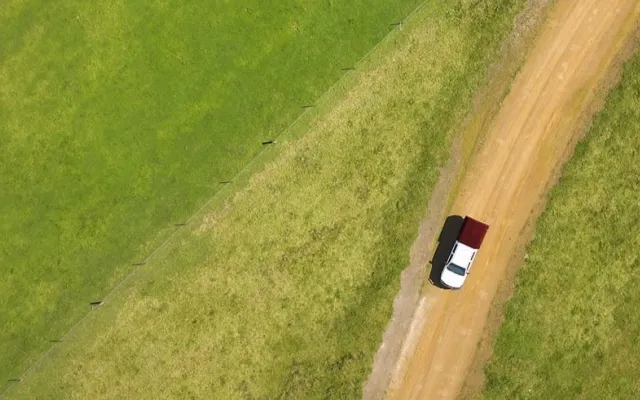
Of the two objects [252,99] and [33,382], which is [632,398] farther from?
[33,382]

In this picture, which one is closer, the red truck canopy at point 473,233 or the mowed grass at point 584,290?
the red truck canopy at point 473,233

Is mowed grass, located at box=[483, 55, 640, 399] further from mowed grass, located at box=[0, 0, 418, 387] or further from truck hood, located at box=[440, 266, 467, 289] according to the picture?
mowed grass, located at box=[0, 0, 418, 387]

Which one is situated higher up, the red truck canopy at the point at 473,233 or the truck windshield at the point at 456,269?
the red truck canopy at the point at 473,233

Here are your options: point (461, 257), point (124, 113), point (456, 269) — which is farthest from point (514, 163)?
point (124, 113)

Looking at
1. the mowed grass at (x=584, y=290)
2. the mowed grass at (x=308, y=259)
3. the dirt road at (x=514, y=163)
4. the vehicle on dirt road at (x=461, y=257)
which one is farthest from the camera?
the dirt road at (x=514, y=163)

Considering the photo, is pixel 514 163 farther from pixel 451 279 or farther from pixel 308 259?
pixel 308 259

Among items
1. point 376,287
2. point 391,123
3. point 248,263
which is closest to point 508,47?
point 391,123

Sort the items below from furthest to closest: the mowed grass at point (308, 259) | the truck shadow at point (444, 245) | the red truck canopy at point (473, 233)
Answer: the truck shadow at point (444, 245) → the red truck canopy at point (473, 233) → the mowed grass at point (308, 259)

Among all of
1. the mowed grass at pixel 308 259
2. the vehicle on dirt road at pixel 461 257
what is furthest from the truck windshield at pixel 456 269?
the mowed grass at pixel 308 259

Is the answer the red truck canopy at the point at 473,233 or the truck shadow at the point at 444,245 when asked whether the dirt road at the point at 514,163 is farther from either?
the red truck canopy at the point at 473,233
